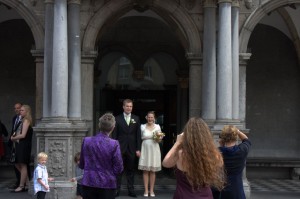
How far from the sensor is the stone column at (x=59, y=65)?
12180 mm

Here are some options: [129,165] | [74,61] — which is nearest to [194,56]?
[74,61]

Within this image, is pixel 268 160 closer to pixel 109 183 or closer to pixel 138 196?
pixel 138 196

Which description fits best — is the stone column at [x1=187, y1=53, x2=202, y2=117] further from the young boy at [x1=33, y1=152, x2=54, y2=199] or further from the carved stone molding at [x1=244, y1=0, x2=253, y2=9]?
the young boy at [x1=33, y1=152, x2=54, y2=199]

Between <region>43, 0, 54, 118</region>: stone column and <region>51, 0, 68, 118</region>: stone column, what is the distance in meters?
0.31

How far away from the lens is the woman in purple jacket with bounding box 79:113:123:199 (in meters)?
7.02

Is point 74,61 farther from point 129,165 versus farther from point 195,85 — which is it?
point 195,85

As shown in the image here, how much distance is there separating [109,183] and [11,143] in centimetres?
641

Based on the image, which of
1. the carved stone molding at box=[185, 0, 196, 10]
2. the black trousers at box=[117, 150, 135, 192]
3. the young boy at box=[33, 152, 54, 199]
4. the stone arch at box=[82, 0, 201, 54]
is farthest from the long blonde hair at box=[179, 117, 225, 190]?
the carved stone molding at box=[185, 0, 196, 10]

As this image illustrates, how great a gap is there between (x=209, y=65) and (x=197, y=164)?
7844 millimetres

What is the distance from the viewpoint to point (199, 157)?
5148 millimetres

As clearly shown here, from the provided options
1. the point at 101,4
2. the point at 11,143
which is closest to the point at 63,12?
the point at 101,4

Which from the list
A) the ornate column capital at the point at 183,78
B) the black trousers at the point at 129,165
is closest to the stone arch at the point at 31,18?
the black trousers at the point at 129,165

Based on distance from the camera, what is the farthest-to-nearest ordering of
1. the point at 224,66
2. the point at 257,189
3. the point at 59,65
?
1. the point at 257,189
2. the point at 224,66
3. the point at 59,65

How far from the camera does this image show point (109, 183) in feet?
23.1
